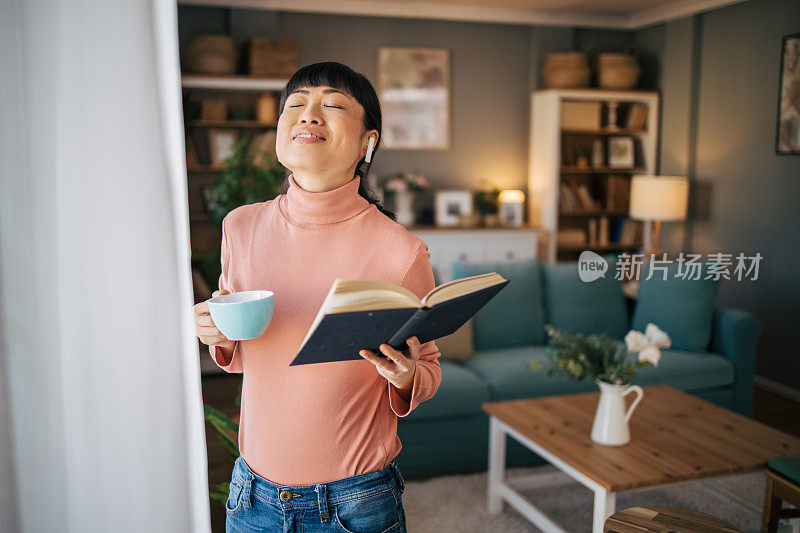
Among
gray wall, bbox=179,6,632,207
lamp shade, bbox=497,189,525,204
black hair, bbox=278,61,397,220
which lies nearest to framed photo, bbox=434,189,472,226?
gray wall, bbox=179,6,632,207

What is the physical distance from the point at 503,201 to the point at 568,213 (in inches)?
22.3

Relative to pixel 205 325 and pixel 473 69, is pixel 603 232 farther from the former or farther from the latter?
pixel 205 325

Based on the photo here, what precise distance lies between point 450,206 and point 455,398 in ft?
A: 8.74

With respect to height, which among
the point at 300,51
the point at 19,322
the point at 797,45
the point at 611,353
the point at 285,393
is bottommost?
the point at 611,353

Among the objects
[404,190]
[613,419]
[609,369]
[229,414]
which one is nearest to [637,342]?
[609,369]

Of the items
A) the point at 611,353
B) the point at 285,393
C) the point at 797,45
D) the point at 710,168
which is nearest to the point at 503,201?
the point at 710,168

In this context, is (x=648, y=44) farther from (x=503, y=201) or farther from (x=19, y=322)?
(x=19, y=322)

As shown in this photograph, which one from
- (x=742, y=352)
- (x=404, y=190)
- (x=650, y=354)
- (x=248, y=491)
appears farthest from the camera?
(x=404, y=190)

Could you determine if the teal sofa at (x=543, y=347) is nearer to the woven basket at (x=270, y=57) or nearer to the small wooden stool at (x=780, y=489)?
the small wooden stool at (x=780, y=489)

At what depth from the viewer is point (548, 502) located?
2551mm

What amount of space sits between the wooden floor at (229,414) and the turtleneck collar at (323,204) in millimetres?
1361

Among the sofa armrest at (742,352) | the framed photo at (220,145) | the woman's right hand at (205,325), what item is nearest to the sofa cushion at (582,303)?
the sofa armrest at (742,352)

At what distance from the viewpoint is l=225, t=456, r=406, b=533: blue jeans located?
0.97 metres

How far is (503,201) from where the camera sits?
5.25 m
